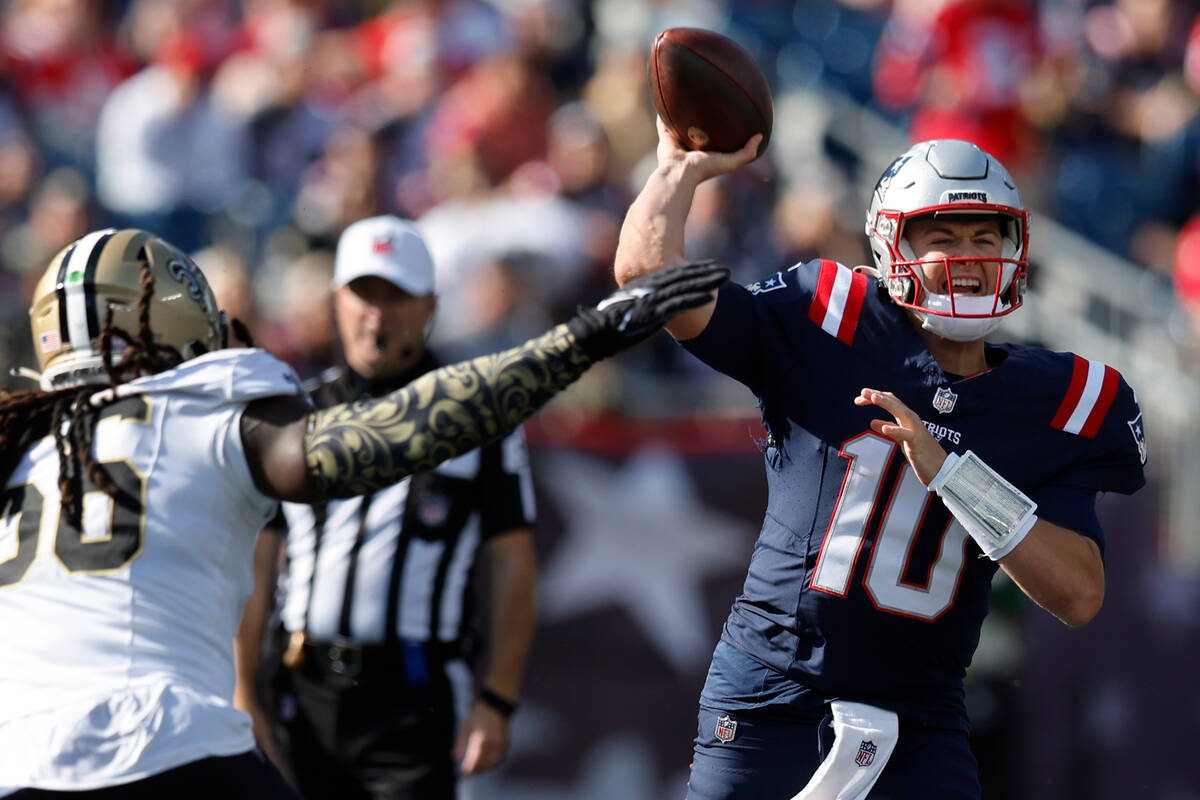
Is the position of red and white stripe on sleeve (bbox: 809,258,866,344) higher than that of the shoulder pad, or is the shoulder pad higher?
red and white stripe on sleeve (bbox: 809,258,866,344)

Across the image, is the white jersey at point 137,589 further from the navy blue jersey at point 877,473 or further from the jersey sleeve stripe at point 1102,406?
the jersey sleeve stripe at point 1102,406

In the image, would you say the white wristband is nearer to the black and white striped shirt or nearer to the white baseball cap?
the black and white striped shirt

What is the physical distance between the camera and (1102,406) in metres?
3.50

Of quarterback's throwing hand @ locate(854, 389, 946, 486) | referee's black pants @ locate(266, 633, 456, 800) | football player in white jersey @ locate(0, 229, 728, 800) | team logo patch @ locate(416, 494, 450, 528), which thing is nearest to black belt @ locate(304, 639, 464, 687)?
referee's black pants @ locate(266, 633, 456, 800)

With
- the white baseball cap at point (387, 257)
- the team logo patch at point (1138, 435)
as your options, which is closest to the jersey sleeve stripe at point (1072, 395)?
the team logo patch at point (1138, 435)

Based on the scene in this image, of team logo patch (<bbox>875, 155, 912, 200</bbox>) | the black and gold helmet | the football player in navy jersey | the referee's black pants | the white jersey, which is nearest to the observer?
the white jersey

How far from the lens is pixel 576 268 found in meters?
7.43

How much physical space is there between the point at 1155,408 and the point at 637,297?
4759 millimetres

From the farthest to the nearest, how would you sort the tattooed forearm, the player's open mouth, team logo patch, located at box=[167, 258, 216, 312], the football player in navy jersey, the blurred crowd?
the blurred crowd
the player's open mouth
the football player in navy jersey
team logo patch, located at box=[167, 258, 216, 312]
the tattooed forearm

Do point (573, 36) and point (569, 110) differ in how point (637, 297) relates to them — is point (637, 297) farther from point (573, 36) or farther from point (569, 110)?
point (573, 36)

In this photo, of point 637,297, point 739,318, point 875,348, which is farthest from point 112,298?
point 875,348

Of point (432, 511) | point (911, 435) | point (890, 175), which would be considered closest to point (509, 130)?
point (432, 511)

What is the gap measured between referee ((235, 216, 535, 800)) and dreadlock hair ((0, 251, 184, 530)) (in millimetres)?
1624

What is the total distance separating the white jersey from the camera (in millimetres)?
2775
